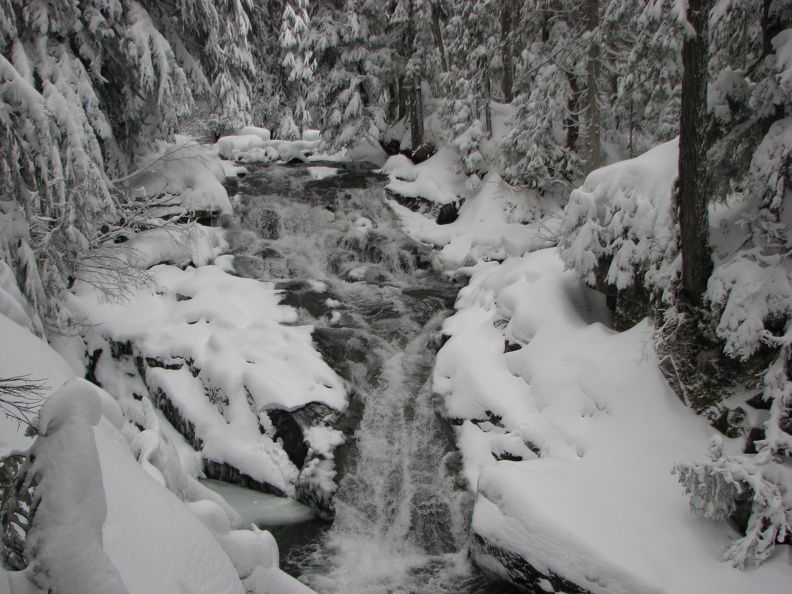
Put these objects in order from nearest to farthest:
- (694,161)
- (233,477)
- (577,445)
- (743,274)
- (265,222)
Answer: (743,274) < (694,161) < (577,445) < (233,477) < (265,222)

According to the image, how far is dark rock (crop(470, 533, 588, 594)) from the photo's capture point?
567 cm

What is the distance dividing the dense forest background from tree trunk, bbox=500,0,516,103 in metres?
0.17

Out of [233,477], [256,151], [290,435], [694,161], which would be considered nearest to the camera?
[694,161]

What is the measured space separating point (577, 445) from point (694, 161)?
4103mm

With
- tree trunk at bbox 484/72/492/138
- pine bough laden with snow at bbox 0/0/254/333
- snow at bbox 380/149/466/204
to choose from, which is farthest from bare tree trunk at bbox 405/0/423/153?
pine bough laden with snow at bbox 0/0/254/333

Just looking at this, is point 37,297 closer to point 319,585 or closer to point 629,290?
point 319,585

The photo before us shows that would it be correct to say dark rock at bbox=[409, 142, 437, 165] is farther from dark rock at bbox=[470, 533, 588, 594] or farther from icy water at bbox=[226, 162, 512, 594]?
dark rock at bbox=[470, 533, 588, 594]

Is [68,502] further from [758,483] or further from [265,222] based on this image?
[265,222]

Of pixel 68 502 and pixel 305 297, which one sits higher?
pixel 68 502

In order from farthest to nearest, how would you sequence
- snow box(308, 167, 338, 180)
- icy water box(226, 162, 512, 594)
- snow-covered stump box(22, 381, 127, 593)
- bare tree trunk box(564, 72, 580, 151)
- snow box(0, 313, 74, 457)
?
snow box(308, 167, 338, 180), bare tree trunk box(564, 72, 580, 151), icy water box(226, 162, 512, 594), snow box(0, 313, 74, 457), snow-covered stump box(22, 381, 127, 593)

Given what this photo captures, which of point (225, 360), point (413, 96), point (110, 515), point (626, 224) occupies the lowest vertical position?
point (225, 360)

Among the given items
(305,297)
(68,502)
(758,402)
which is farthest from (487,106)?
(68,502)

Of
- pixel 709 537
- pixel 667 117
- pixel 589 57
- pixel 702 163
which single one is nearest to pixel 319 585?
pixel 709 537

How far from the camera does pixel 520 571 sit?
6.04 meters
